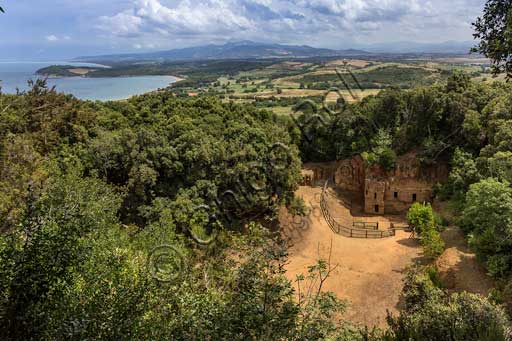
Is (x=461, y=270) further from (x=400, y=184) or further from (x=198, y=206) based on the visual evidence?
(x=198, y=206)

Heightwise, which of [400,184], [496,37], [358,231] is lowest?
[358,231]

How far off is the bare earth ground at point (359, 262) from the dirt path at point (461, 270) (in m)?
1.47

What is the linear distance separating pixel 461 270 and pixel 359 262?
411 cm

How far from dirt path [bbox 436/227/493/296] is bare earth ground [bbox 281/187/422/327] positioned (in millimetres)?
1469

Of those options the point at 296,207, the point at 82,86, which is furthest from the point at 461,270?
the point at 82,86

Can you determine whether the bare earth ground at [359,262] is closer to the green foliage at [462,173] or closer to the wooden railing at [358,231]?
the wooden railing at [358,231]

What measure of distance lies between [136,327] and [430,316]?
6.39 meters

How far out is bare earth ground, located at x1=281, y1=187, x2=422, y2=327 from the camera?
12542 mm

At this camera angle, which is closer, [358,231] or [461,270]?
[461,270]

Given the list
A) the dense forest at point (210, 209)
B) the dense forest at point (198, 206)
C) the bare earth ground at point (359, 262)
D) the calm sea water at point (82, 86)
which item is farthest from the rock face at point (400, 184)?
the calm sea water at point (82, 86)

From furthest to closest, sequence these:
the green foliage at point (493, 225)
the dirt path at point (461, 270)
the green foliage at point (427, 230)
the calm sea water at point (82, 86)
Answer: the calm sea water at point (82, 86) < the green foliage at point (427, 230) < the dirt path at point (461, 270) < the green foliage at point (493, 225)

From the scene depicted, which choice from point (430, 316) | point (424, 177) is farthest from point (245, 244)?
point (424, 177)

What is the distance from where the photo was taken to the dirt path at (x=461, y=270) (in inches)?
484

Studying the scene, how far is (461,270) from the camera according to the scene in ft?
44.0
